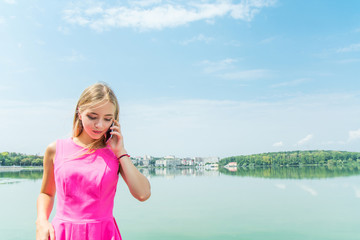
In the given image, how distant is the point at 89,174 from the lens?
104cm

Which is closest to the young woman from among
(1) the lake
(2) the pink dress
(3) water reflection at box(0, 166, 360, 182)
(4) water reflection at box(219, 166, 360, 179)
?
(2) the pink dress

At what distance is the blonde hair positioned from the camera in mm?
1096

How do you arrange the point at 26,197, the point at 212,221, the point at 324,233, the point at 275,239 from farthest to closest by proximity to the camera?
the point at 26,197
the point at 212,221
the point at 324,233
the point at 275,239

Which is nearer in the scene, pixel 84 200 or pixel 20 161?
pixel 84 200

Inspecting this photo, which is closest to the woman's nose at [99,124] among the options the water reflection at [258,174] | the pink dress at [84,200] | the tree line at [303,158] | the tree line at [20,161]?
the pink dress at [84,200]

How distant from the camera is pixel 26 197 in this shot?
16156mm

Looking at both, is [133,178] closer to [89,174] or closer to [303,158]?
[89,174]

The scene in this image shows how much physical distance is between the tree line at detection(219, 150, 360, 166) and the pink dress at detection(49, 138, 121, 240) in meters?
87.0

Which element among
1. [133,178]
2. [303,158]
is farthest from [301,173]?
[303,158]

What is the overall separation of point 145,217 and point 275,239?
4.60 m

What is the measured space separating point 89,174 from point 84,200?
0.08 m

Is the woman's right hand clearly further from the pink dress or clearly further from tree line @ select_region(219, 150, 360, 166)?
tree line @ select_region(219, 150, 360, 166)

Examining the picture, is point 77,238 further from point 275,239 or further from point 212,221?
point 212,221

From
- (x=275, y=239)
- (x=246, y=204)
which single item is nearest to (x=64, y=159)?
(x=275, y=239)
